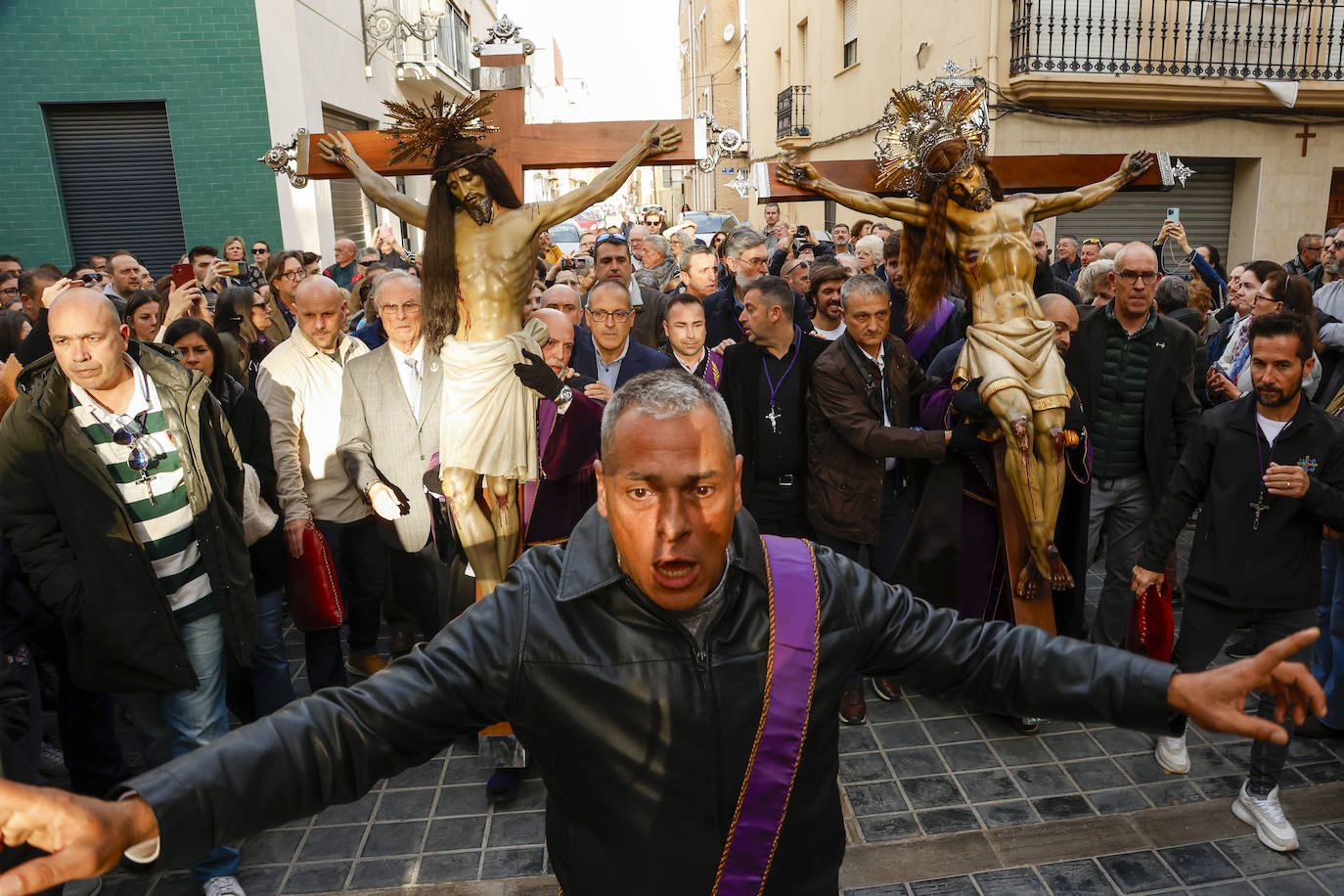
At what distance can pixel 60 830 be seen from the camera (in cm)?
125

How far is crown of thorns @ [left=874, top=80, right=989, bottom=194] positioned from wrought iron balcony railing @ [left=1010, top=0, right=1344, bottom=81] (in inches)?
358

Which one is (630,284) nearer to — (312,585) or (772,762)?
(312,585)

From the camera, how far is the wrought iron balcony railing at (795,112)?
2237 centimetres

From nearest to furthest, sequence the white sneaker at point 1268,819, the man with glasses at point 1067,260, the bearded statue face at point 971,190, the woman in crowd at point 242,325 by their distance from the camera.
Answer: the white sneaker at point 1268,819, the bearded statue face at point 971,190, the woman in crowd at point 242,325, the man with glasses at point 1067,260

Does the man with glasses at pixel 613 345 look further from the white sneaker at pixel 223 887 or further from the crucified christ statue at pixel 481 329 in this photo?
the white sneaker at pixel 223 887

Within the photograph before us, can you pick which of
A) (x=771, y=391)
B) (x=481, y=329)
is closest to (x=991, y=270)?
(x=771, y=391)

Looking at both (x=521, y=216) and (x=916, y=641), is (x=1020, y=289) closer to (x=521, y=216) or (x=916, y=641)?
(x=521, y=216)

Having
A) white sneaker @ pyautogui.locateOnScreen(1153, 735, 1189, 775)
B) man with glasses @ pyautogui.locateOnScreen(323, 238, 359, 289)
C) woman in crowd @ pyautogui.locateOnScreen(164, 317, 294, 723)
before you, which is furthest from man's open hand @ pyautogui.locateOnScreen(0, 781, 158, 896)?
man with glasses @ pyautogui.locateOnScreen(323, 238, 359, 289)

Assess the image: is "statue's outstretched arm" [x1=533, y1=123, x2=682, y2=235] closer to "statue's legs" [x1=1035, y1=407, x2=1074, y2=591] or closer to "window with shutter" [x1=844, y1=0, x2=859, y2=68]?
"statue's legs" [x1=1035, y1=407, x2=1074, y2=591]

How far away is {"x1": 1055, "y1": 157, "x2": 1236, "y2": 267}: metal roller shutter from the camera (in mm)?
13969

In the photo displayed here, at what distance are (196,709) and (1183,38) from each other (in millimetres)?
14852

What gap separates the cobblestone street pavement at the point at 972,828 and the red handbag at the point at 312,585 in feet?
2.75

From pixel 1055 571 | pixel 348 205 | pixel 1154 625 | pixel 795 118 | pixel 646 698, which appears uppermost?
pixel 795 118

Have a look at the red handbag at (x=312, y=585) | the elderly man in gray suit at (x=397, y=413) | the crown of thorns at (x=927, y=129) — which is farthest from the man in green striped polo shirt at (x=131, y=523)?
the crown of thorns at (x=927, y=129)
